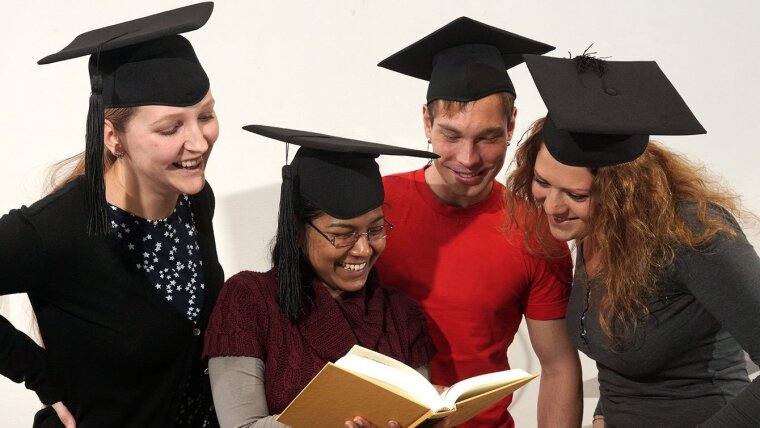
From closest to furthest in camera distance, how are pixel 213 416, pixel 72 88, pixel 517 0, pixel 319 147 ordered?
pixel 319 147
pixel 213 416
pixel 72 88
pixel 517 0

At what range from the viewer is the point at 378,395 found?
1.66 metres

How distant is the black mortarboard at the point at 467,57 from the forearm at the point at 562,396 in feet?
2.53

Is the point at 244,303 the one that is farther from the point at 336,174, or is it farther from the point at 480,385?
the point at 480,385

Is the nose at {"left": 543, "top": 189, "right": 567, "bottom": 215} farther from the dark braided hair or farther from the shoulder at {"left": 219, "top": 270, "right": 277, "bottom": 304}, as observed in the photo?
the shoulder at {"left": 219, "top": 270, "right": 277, "bottom": 304}

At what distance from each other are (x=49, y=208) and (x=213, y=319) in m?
0.43

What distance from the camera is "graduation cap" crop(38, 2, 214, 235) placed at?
6.21ft

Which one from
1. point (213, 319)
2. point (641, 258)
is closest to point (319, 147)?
point (213, 319)

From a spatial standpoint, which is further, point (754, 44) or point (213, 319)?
point (754, 44)

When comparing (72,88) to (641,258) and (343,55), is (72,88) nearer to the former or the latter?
(343,55)

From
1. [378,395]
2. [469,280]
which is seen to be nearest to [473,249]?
[469,280]

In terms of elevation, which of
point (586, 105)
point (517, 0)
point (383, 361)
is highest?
point (517, 0)

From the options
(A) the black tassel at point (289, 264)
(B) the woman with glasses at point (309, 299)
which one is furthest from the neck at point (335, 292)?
(A) the black tassel at point (289, 264)

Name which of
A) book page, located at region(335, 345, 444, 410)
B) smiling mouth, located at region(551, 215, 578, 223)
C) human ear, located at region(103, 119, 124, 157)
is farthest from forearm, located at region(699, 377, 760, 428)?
human ear, located at region(103, 119, 124, 157)

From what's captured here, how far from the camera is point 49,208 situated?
1.94 metres
